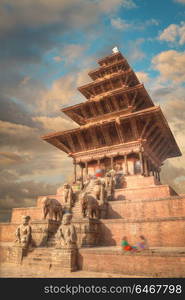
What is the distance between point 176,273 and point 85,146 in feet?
60.9

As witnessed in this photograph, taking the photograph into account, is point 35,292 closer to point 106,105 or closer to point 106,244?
point 106,244

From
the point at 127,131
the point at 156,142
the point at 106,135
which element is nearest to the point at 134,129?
the point at 127,131

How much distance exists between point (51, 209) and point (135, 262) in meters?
6.74

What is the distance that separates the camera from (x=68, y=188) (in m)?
16.4

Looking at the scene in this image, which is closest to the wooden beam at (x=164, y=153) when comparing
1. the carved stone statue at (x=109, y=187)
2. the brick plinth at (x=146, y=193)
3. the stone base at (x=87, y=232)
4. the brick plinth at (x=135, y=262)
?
the carved stone statue at (x=109, y=187)

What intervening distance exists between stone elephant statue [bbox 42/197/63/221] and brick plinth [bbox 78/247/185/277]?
471 cm

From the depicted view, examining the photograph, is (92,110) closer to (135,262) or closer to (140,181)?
(140,181)

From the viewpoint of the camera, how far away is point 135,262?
8.30m

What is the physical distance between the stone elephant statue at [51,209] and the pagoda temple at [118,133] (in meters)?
9.30

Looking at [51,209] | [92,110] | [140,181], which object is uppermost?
[92,110]

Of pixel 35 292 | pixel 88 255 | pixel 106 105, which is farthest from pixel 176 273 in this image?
pixel 106 105

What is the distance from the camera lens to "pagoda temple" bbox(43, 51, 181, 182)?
22.6 m

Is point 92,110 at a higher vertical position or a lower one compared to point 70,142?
higher

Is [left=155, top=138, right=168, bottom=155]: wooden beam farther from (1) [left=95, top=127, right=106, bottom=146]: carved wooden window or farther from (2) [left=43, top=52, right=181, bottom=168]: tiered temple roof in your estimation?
(1) [left=95, top=127, right=106, bottom=146]: carved wooden window
